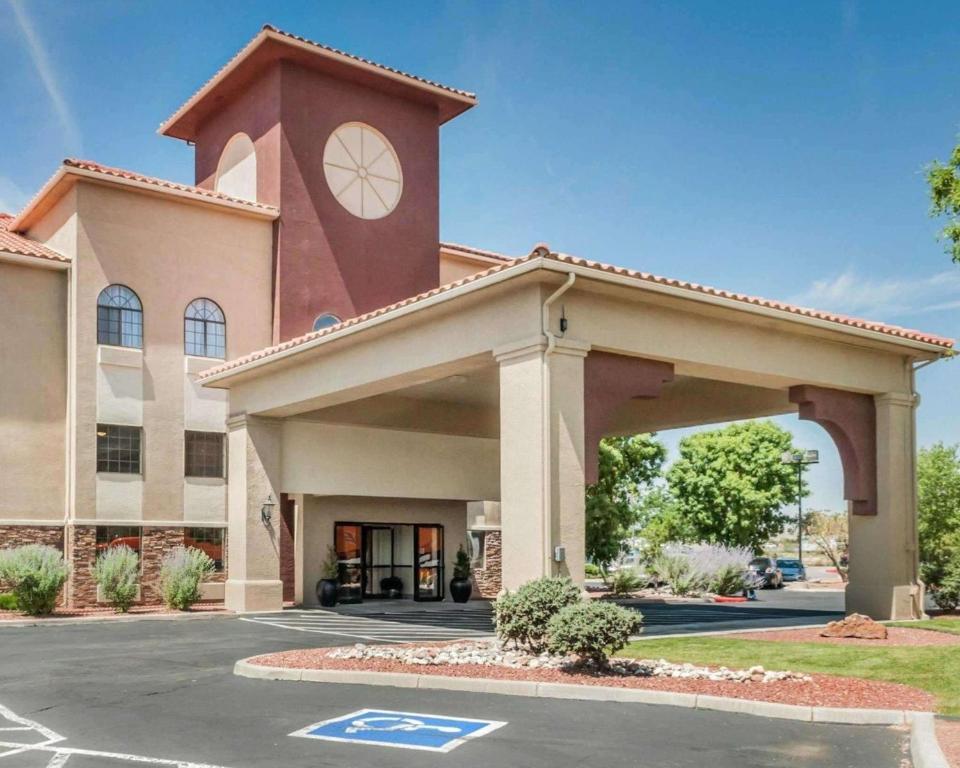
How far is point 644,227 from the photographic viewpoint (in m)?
30.2

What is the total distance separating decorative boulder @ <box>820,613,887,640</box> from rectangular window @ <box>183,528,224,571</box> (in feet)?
59.2

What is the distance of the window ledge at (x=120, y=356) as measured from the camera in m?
29.0

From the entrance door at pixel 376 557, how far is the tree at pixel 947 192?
17.5 metres

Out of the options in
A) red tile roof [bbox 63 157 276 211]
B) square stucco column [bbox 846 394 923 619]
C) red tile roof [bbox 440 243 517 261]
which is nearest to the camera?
square stucco column [bbox 846 394 923 619]

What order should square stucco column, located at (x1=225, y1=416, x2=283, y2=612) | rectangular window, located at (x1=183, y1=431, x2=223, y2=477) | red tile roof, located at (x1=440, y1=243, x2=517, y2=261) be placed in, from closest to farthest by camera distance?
square stucco column, located at (x1=225, y1=416, x2=283, y2=612) < rectangular window, located at (x1=183, y1=431, x2=223, y2=477) < red tile roof, located at (x1=440, y1=243, x2=517, y2=261)

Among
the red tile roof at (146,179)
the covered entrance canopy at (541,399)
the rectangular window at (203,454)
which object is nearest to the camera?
the covered entrance canopy at (541,399)

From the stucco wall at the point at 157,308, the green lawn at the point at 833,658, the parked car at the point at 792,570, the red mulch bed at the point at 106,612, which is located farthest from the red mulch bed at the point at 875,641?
the parked car at the point at 792,570

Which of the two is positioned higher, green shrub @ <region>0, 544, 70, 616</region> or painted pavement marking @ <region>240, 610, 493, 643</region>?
green shrub @ <region>0, 544, 70, 616</region>

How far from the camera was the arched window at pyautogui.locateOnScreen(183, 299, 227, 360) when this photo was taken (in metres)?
30.5

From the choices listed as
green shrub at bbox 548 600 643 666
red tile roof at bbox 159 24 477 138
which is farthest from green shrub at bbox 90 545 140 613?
green shrub at bbox 548 600 643 666

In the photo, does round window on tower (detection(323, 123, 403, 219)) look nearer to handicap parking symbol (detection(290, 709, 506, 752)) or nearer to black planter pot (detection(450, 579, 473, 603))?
black planter pot (detection(450, 579, 473, 603))

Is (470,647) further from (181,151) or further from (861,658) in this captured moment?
(181,151)

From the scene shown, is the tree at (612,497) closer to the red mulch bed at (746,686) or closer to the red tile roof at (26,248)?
the red tile roof at (26,248)

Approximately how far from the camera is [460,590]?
31.5 meters
